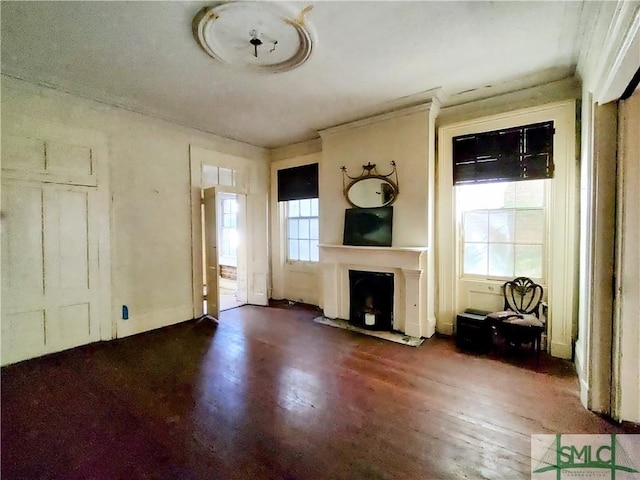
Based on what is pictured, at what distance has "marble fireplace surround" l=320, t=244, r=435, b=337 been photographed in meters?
3.44

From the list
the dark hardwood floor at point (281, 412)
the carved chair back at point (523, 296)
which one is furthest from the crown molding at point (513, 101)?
the dark hardwood floor at point (281, 412)

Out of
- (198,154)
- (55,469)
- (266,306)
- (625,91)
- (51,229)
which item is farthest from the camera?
(266,306)

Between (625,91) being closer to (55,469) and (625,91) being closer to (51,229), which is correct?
(55,469)

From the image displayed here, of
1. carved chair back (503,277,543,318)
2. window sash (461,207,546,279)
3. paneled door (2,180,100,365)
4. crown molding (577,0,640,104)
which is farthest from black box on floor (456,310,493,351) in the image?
paneled door (2,180,100,365)

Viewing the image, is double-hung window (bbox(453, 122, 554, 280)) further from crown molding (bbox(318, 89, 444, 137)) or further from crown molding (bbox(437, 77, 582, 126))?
crown molding (bbox(318, 89, 444, 137))

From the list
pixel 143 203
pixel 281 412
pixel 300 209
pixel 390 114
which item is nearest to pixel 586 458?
pixel 281 412

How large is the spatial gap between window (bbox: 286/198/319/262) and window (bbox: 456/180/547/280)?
2315 millimetres

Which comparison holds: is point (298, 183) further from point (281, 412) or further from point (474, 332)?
point (281, 412)

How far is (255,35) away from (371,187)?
2.18 m

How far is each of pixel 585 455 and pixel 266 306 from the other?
160 inches

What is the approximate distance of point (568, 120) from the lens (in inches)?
111

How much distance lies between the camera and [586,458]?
167 centimetres

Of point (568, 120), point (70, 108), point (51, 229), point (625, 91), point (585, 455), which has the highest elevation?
point (70, 108)

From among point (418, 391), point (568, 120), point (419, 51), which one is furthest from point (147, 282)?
point (568, 120)
